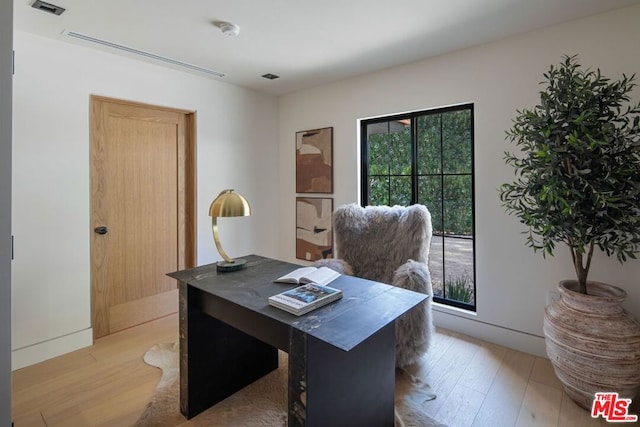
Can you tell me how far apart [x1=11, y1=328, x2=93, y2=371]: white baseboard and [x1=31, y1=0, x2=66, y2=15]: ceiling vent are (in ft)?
7.56

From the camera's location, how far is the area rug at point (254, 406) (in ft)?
5.90

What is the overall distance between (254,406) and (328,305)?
958 mm

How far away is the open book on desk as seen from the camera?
5.63ft

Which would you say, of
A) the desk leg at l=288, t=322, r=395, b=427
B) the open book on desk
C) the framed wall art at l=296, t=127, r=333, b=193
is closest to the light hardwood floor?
the desk leg at l=288, t=322, r=395, b=427

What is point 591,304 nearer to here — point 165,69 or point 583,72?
point 583,72

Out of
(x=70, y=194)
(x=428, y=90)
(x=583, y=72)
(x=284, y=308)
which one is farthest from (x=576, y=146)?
(x=70, y=194)

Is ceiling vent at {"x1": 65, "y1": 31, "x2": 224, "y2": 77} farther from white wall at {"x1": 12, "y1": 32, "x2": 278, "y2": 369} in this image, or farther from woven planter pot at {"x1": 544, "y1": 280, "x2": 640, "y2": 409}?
woven planter pot at {"x1": 544, "y1": 280, "x2": 640, "y2": 409}

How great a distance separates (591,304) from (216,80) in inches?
143

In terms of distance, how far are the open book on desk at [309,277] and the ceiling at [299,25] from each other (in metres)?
1.63

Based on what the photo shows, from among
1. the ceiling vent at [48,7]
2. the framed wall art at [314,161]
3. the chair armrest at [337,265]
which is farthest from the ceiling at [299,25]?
the chair armrest at [337,265]

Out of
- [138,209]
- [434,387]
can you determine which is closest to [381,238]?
[434,387]

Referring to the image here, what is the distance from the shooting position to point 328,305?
146cm

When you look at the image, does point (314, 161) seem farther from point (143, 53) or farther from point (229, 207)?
point (229, 207)

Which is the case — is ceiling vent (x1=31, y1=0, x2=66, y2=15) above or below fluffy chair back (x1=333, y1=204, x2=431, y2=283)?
above
